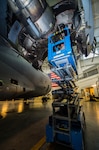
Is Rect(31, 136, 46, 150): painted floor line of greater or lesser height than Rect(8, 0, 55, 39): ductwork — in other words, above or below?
below

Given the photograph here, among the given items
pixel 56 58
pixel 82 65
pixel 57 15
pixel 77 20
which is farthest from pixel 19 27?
pixel 82 65

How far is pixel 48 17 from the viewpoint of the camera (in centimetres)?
316

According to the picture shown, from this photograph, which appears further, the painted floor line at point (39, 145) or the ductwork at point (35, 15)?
the ductwork at point (35, 15)

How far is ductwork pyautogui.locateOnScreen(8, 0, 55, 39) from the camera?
2.71m

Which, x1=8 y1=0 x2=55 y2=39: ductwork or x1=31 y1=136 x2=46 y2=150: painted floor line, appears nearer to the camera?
x1=31 y1=136 x2=46 y2=150: painted floor line

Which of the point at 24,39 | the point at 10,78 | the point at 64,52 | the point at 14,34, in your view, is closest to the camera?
the point at 64,52

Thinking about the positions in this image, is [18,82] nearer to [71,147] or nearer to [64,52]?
[64,52]

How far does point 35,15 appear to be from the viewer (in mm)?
2930

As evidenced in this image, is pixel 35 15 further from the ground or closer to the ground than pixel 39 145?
further from the ground

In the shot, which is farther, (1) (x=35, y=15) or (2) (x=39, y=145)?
(1) (x=35, y=15)

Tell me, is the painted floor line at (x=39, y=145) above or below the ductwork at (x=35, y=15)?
below

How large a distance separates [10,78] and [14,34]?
2055mm

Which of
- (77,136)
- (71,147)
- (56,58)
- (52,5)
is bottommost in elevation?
(71,147)

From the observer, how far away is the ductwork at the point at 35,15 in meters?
2.71
